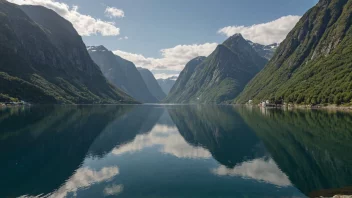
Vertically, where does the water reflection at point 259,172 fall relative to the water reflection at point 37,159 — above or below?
below

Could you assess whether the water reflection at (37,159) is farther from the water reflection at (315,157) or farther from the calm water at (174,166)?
the water reflection at (315,157)

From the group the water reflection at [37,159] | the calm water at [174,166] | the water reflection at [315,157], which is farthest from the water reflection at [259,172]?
the water reflection at [37,159]

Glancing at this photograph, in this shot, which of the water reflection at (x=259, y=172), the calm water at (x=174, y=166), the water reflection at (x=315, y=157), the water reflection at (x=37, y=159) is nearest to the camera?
the calm water at (x=174, y=166)

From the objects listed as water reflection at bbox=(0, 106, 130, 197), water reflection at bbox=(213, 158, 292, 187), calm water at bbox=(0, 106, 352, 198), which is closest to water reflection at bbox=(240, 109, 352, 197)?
calm water at bbox=(0, 106, 352, 198)

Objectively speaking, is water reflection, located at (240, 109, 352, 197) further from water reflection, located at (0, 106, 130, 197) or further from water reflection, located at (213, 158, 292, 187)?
water reflection, located at (0, 106, 130, 197)

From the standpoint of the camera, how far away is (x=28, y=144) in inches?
2309

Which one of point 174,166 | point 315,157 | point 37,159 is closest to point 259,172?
point 174,166

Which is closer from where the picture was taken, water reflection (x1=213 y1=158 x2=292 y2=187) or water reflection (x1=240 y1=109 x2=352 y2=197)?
water reflection (x1=240 y1=109 x2=352 y2=197)

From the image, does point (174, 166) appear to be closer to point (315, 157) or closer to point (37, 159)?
point (37, 159)

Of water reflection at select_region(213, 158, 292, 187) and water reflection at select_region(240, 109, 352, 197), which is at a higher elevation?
water reflection at select_region(240, 109, 352, 197)

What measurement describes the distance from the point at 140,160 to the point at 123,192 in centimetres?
1811

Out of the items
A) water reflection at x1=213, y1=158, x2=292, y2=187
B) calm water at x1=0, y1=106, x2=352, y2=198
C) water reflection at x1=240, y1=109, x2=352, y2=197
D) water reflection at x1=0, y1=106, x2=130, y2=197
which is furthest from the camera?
water reflection at x1=213, y1=158, x2=292, y2=187

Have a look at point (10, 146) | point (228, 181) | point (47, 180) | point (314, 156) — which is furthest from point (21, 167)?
point (314, 156)

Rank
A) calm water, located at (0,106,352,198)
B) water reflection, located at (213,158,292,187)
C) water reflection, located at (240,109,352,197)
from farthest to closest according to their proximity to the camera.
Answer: water reflection, located at (213,158,292,187), water reflection, located at (240,109,352,197), calm water, located at (0,106,352,198)
